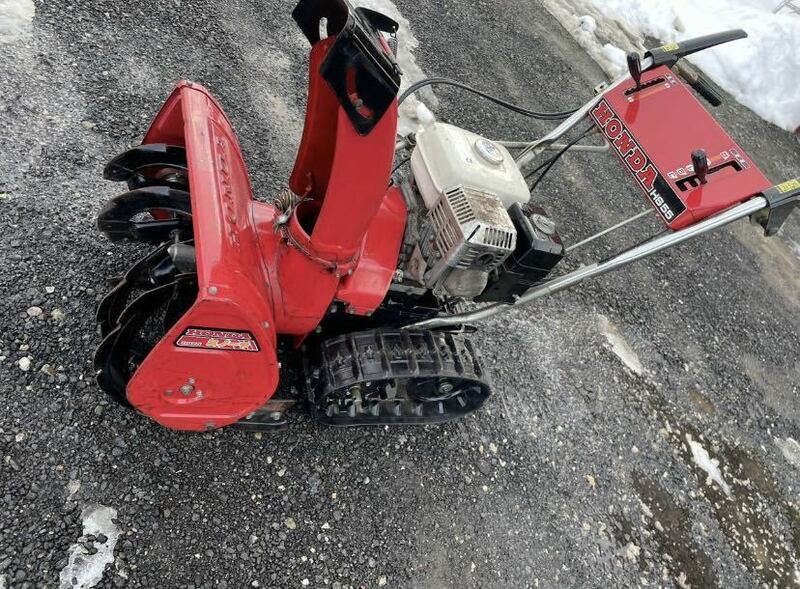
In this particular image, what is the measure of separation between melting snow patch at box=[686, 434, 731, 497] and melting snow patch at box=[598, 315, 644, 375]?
55 centimetres

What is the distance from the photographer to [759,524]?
3688mm

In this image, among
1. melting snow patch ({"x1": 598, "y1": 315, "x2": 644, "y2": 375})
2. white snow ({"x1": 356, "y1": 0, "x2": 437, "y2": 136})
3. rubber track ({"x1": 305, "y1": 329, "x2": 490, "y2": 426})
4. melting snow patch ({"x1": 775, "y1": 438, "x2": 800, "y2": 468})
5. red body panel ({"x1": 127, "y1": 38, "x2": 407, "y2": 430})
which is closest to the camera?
red body panel ({"x1": 127, "y1": 38, "x2": 407, "y2": 430})

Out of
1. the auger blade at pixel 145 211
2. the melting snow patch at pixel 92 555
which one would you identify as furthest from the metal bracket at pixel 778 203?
the melting snow patch at pixel 92 555

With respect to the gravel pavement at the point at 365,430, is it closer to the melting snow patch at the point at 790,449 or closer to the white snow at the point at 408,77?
the melting snow patch at the point at 790,449

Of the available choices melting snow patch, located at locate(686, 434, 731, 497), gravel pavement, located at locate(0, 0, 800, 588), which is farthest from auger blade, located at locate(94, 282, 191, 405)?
melting snow patch, located at locate(686, 434, 731, 497)

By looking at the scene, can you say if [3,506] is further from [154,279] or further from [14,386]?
[154,279]

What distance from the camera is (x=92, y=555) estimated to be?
6.88 feet

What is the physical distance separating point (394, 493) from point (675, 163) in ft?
6.50

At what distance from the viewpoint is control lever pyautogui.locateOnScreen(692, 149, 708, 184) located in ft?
7.98

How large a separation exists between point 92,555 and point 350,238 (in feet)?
4.74

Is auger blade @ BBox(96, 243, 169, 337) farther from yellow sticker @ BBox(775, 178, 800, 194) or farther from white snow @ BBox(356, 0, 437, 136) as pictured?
yellow sticker @ BBox(775, 178, 800, 194)

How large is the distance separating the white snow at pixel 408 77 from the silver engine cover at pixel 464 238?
220cm

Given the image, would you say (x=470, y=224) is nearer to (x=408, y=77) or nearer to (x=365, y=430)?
(x=365, y=430)

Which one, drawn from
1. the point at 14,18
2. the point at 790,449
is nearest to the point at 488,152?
the point at 14,18
